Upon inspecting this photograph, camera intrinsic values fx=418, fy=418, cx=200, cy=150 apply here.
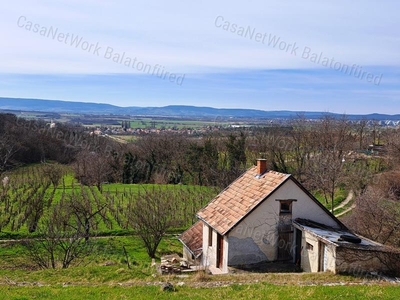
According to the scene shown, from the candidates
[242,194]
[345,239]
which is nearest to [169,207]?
[242,194]

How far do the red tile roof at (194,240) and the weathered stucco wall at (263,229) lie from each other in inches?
155

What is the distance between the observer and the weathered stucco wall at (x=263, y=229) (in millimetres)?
18719

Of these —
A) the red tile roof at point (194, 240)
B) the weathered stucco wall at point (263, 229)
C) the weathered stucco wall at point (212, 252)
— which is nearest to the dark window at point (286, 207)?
the weathered stucco wall at point (263, 229)

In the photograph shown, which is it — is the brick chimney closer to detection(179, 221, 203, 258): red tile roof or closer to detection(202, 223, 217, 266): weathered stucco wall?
detection(202, 223, 217, 266): weathered stucco wall

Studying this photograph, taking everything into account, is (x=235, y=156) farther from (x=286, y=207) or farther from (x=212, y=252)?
(x=286, y=207)

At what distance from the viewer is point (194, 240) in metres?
23.6

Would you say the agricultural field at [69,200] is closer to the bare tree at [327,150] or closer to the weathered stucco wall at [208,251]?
the weathered stucco wall at [208,251]

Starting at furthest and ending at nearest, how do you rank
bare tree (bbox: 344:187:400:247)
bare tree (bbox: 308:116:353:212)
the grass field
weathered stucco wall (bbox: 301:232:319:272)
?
1. bare tree (bbox: 308:116:353:212)
2. bare tree (bbox: 344:187:400:247)
3. weathered stucco wall (bbox: 301:232:319:272)
4. the grass field

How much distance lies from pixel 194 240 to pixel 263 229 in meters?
5.70

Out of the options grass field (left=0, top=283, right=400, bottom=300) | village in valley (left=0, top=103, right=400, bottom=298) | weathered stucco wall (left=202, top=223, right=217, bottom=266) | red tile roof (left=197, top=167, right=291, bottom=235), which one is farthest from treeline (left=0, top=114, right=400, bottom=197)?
grass field (left=0, top=283, right=400, bottom=300)

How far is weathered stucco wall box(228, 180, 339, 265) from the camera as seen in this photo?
18719 mm

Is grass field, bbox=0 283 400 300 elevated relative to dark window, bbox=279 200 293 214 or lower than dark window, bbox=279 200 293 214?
lower

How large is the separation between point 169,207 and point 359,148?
3922cm

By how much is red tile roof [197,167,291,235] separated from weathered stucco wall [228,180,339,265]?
0.30 meters
